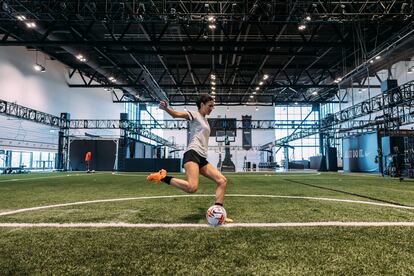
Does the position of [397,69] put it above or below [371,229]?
above

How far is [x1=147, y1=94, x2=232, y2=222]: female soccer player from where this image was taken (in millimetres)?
4203

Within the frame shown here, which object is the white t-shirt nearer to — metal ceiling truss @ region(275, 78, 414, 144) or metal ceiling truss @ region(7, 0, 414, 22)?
metal ceiling truss @ region(7, 0, 414, 22)

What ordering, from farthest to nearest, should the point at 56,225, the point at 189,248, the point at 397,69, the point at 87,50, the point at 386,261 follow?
the point at 397,69
the point at 87,50
the point at 56,225
the point at 189,248
the point at 386,261

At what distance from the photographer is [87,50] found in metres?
23.1

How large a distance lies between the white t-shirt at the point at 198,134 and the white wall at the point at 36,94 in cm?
2629

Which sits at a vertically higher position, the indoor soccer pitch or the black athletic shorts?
the black athletic shorts

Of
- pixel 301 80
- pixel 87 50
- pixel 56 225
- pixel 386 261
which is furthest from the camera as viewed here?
pixel 301 80

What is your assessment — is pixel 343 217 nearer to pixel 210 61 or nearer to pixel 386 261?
pixel 386 261

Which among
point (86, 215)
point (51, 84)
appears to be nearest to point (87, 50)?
point (51, 84)

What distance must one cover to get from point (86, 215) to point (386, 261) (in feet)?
12.9

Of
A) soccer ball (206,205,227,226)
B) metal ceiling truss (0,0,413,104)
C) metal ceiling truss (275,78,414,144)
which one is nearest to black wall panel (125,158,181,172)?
metal ceiling truss (0,0,413,104)

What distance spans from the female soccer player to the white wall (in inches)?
1032

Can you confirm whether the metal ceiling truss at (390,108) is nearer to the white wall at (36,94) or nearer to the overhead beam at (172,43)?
the overhead beam at (172,43)

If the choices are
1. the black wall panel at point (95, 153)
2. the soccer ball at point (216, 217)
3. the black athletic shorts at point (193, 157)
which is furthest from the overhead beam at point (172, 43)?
the black wall panel at point (95, 153)
